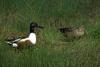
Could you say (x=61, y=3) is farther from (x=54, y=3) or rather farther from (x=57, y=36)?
(x=57, y=36)

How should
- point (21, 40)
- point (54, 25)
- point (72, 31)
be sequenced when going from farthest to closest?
point (54, 25)
point (72, 31)
point (21, 40)

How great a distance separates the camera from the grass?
7020mm

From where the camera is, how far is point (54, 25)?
9.15m

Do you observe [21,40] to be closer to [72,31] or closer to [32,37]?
[32,37]

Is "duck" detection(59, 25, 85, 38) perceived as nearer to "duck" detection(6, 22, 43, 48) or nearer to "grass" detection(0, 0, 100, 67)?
"grass" detection(0, 0, 100, 67)

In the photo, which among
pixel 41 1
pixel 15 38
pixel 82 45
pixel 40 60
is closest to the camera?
pixel 40 60

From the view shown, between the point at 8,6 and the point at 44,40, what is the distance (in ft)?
5.02

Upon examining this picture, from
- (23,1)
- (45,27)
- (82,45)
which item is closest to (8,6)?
(23,1)

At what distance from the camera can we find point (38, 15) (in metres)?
9.25

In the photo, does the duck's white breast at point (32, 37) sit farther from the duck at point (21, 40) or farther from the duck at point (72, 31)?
the duck at point (72, 31)

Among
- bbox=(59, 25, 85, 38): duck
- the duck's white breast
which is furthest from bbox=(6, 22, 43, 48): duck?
bbox=(59, 25, 85, 38): duck

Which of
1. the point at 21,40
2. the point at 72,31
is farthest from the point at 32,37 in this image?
the point at 72,31

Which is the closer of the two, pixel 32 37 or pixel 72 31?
pixel 32 37

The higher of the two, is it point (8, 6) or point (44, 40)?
point (8, 6)
